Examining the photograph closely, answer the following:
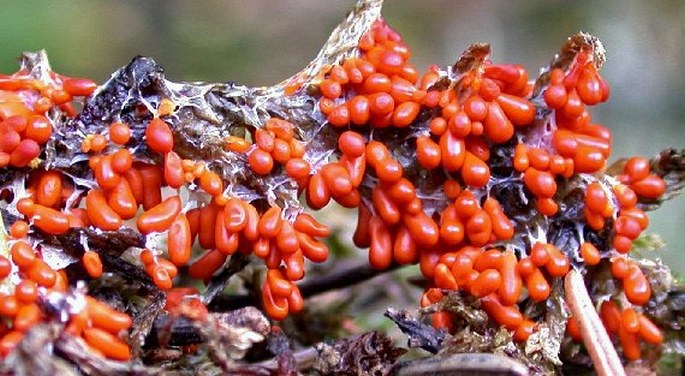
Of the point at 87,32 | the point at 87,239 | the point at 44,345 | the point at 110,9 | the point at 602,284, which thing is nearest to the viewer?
the point at 44,345

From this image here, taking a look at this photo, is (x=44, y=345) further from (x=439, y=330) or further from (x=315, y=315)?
(x=315, y=315)

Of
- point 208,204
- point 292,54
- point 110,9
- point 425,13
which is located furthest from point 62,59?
point 208,204

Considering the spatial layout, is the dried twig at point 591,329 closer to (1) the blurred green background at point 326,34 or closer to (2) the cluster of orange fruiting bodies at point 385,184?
(2) the cluster of orange fruiting bodies at point 385,184

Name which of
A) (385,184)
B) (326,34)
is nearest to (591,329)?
(385,184)

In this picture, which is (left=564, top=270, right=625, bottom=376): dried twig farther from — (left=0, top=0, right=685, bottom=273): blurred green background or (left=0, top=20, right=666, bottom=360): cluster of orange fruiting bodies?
(left=0, top=0, right=685, bottom=273): blurred green background

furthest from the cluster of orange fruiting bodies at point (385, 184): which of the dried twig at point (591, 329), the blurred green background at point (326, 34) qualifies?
the blurred green background at point (326, 34)

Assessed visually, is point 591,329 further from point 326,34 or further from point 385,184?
point 326,34
